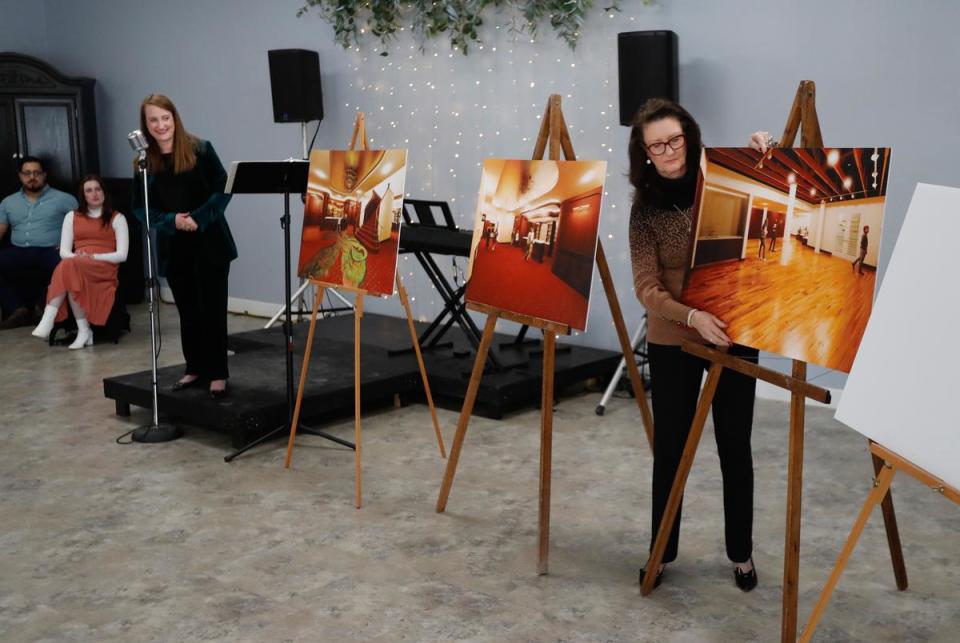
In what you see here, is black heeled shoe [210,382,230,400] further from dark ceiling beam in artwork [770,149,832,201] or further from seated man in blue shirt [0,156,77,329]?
seated man in blue shirt [0,156,77,329]

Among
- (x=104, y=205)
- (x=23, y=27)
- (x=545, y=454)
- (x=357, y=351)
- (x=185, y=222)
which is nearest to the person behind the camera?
(x=545, y=454)

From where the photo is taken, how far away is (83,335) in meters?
6.64

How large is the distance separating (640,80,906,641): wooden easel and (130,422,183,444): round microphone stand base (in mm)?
2449

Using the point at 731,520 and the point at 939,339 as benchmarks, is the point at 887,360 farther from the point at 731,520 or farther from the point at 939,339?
the point at 731,520

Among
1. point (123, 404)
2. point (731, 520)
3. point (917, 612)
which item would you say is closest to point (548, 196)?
point (731, 520)

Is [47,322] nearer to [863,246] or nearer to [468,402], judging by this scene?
[468,402]

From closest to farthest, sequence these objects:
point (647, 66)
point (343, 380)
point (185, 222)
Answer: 1. point (185, 222)
2. point (343, 380)
3. point (647, 66)

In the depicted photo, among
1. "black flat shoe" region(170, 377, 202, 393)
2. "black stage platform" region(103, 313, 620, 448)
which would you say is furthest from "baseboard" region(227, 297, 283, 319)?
"black flat shoe" region(170, 377, 202, 393)

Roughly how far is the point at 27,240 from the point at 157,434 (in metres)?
3.52

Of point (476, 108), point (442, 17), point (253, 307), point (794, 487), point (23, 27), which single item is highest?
point (23, 27)

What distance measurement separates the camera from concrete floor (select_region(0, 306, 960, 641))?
9.20ft

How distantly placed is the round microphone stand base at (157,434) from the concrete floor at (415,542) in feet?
0.25

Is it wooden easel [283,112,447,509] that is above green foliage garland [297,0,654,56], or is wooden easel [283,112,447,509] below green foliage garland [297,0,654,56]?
below

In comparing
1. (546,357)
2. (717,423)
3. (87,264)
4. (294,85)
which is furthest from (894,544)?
(87,264)
